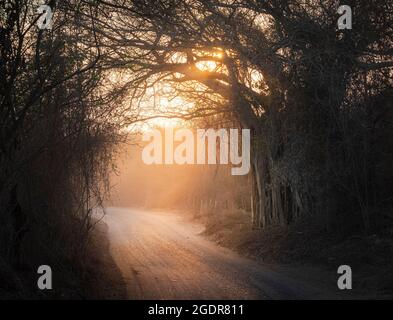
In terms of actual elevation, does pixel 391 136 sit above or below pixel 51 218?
above

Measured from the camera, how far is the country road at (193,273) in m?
10.8

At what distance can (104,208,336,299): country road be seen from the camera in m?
10.8

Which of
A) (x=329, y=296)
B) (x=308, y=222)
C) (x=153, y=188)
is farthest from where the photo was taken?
(x=153, y=188)

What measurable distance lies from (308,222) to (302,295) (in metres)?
7.50

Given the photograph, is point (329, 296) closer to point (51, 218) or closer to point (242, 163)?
point (51, 218)

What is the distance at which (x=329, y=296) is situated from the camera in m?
10.5

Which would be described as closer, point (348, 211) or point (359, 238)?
point (359, 238)

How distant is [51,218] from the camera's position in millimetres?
10969

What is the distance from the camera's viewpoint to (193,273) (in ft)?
44.3

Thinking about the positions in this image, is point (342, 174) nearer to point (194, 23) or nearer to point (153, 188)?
point (194, 23)

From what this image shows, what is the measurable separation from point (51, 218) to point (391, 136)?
9.41m

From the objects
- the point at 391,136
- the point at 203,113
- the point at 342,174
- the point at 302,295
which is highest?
the point at 203,113
